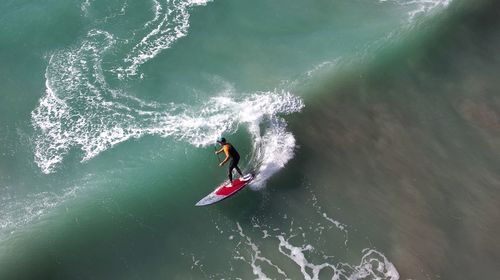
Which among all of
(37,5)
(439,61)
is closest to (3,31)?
(37,5)

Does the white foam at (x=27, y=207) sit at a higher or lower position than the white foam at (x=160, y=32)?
lower

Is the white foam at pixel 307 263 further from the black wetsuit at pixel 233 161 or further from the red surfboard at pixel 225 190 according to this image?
the black wetsuit at pixel 233 161

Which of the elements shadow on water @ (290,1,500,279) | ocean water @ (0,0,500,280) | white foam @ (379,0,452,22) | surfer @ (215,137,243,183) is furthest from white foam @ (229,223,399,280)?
white foam @ (379,0,452,22)

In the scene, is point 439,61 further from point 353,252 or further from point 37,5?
point 37,5

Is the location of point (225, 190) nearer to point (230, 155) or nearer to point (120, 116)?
point (230, 155)

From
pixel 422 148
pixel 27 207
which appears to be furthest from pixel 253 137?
pixel 27 207

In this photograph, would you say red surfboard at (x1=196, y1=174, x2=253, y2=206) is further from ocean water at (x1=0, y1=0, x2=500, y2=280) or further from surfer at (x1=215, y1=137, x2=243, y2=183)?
ocean water at (x1=0, y1=0, x2=500, y2=280)

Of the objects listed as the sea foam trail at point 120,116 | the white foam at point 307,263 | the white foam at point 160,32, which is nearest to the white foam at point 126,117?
the sea foam trail at point 120,116
